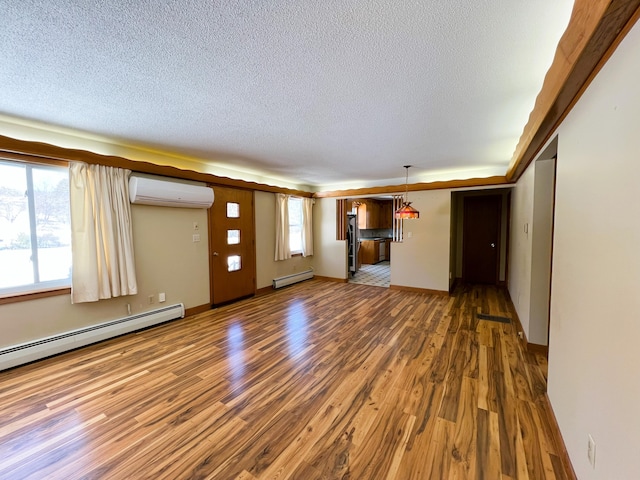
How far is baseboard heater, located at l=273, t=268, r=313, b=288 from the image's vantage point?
19.5ft

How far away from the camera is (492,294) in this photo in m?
5.43

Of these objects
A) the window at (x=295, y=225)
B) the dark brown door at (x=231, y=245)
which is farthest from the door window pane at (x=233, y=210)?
the window at (x=295, y=225)

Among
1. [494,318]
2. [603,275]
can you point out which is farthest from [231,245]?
Answer: [603,275]

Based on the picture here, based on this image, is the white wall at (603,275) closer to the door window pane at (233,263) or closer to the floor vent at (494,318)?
the floor vent at (494,318)

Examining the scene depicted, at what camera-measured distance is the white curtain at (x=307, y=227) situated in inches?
259

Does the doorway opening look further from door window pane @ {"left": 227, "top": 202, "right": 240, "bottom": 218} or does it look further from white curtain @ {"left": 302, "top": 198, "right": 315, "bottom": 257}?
door window pane @ {"left": 227, "top": 202, "right": 240, "bottom": 218}

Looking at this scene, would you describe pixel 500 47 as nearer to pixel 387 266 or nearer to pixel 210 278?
pixel 210 278

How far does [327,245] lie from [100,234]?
4.57 m

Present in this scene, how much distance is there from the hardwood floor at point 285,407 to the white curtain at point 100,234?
712 mm

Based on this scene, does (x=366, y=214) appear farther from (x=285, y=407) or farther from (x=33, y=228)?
(x=33, y=228)

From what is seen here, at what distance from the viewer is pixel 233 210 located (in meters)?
5.00

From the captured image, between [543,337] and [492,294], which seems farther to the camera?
[492,294]

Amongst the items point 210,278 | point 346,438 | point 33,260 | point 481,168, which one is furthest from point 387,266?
point 33,260

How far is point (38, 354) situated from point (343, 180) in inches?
217
